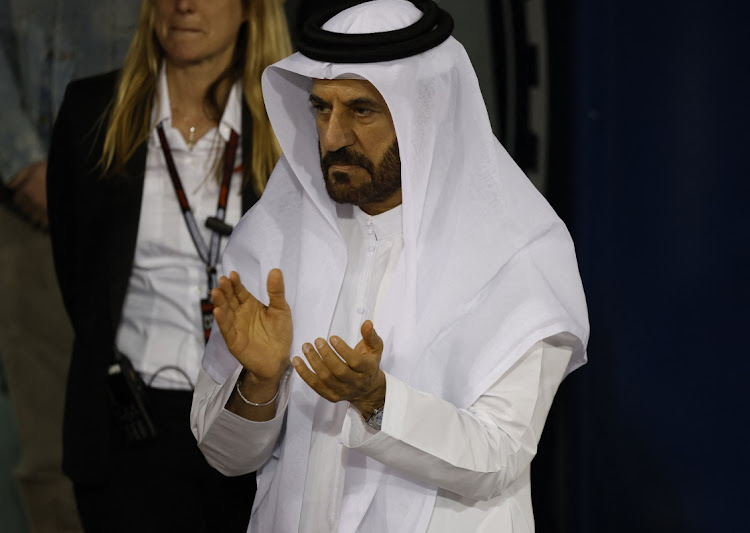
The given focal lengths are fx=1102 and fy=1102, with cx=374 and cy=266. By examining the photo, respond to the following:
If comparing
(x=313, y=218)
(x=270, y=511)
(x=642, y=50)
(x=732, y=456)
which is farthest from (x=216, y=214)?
(x=732, y=456)

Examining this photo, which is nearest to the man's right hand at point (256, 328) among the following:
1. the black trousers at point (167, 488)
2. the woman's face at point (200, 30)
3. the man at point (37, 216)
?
the black trousers at point (167, 488)

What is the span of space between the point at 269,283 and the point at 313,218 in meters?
0.35

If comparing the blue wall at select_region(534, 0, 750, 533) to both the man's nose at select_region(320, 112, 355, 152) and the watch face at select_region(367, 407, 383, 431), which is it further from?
the watch face at select_region(367, 407, 383, 431)

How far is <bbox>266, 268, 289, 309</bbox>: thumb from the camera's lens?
6.73 ft

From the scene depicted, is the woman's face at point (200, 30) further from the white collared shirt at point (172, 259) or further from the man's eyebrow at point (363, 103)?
the man's eyebrow at point (363, 103)

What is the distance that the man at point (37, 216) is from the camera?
3.63 m

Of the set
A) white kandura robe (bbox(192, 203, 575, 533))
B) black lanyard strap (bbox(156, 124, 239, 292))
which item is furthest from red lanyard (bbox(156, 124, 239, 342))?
white kandura robe (bbox(192, 203, 575, 533))

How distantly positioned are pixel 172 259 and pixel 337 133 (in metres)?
1.01

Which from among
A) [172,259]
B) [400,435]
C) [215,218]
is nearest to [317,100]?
[400,435]

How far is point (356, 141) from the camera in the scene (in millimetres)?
2217

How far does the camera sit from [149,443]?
3.01 meters

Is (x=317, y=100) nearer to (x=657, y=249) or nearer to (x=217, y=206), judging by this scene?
(x=217, y=206)

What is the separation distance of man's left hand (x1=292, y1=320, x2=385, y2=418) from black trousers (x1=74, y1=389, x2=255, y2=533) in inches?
45.8

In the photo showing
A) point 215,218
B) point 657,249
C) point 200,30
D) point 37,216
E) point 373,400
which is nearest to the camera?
point 373,400
